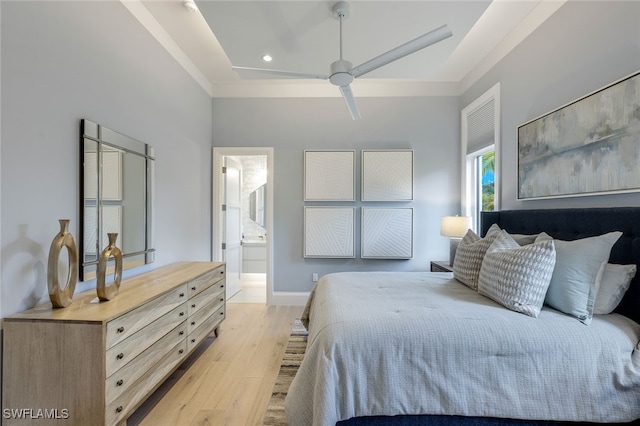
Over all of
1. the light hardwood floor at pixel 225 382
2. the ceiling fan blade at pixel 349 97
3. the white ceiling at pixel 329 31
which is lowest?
the light hardwood floor at pixel 225 382

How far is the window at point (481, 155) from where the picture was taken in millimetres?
3065

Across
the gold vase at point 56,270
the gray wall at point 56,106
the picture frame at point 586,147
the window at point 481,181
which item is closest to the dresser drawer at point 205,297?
the gray wall at point 56,106

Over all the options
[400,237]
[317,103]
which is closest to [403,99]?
A: [317,103]

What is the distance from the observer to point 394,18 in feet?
7.18

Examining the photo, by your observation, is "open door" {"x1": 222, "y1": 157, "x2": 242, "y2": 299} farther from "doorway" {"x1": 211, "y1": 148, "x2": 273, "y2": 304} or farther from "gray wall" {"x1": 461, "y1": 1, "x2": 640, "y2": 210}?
"gray wall" {"x1": 461, "y1": 1, "x2": 640, "y2": 210}

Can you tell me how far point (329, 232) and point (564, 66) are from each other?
2816mm

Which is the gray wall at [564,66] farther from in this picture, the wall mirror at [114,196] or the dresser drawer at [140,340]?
the wall mirror at [114,196]

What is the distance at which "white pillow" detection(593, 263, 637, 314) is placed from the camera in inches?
60.2

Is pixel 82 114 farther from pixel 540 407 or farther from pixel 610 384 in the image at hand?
pixel 610 384

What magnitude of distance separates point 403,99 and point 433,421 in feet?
12.1

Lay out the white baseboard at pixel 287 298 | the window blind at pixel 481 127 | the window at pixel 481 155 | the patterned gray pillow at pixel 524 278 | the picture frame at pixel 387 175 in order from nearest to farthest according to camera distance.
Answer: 1. the patterned gray pillow at pixel 524 278
2. the window at pixel 481 155
3. the window blind at pixel 481 127
4. the picture frame at pixel 387 175
5. the white baseboard at pixel 287 298

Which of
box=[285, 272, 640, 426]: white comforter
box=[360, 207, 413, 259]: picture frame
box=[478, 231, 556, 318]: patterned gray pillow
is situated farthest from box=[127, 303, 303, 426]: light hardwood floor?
box=[478, 231, 556, 318]: patterned gray pillow

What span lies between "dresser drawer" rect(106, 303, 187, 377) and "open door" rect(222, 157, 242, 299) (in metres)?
2.01

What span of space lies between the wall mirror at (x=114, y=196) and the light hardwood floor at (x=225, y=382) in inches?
38.6
